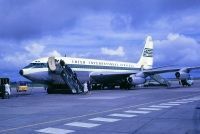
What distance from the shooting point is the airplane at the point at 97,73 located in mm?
38500

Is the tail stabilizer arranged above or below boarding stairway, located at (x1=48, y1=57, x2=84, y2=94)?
above

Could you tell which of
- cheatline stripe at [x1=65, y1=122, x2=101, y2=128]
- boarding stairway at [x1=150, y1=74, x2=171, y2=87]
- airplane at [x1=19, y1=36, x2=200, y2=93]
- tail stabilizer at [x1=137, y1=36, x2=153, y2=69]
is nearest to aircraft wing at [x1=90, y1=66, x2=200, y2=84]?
airplane at [x1=19, y1=36, x2=200, y2=93]

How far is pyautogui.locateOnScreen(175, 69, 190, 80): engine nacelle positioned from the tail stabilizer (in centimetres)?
1191

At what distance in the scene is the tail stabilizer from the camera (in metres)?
62.9

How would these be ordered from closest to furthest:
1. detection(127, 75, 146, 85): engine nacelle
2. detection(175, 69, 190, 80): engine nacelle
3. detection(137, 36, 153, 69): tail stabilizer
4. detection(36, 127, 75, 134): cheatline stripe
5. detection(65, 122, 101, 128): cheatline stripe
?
1. detection(36, 127, 75, 134): cheatline stripe
2. detection(65, 122, 101, 128): cheatline stripe
3. detection(127, 75, 146, 85): engine nacelle
4. detection(175, 69, 190, 80): engine nacelle
5. detection(137, 36, 153, 69): tail stabilizer

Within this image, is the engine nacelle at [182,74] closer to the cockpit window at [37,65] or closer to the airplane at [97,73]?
the airplane at [97,73]

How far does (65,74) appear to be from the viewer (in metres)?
37.7

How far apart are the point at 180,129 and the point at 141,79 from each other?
117 feet

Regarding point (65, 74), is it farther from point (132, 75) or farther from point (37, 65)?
point (132, 75)

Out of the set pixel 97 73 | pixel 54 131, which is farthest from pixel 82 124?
pixel 97 73

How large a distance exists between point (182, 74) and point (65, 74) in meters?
19.4

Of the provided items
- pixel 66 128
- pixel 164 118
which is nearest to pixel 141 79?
pixel 164 118

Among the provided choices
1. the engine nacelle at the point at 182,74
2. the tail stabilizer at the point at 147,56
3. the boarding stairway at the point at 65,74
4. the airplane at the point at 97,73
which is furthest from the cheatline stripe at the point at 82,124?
the tail stabilizer at the point at 147,56

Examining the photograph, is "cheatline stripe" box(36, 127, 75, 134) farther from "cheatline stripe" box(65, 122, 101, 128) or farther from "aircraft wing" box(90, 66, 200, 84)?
"aircraft wing" box(90, 66, 200, 84)
